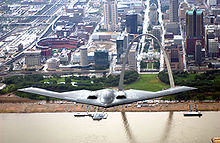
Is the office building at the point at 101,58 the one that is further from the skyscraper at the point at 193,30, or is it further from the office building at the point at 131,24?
the office building at the point at 131,24

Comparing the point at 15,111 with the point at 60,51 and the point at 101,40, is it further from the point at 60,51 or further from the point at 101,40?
the point at 101,40

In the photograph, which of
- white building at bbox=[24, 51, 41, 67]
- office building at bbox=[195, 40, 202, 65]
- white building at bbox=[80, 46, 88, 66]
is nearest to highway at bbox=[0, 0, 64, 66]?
white building at bbox=[24, 51, 41, 67]

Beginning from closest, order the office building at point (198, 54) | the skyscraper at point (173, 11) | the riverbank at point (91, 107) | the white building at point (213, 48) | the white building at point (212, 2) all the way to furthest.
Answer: the riverbank at point (91, 107)
the office building at point (198, 54)
the white building at point (213, 48)
the skyscraper at point (173, 11)
the white building at point (212, 2)

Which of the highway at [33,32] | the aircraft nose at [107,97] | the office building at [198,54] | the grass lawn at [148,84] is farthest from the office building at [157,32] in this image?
the aircraft nose at [107,97]

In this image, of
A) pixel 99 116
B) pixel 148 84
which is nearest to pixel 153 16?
pixel 148 84

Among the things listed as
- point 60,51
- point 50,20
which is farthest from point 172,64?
point 50,20
